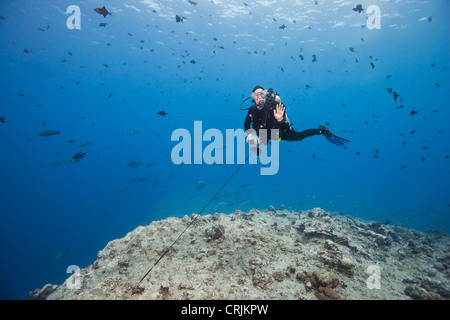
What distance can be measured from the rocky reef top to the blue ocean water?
6.67 meters

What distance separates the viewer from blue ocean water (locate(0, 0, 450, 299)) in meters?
25.0

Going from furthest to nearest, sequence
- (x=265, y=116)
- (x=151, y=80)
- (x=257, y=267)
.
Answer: (x=151, y=80), (x=265, y=116), (x=257, y=267)

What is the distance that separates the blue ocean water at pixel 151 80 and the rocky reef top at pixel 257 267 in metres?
6.67

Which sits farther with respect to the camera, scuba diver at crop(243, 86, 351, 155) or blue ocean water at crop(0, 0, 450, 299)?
blue ocean water at crop(0, 0, 450, 299)

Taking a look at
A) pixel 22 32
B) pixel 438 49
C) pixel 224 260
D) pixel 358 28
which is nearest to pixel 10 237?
pixel 22 32

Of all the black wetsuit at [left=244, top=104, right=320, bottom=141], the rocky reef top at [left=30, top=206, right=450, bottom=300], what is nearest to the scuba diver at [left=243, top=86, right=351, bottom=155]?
the black wetsuit at [left=244, top=104, right=320, bottom=141]

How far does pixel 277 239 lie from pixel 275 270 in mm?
1546

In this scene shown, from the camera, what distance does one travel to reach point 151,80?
5316 centimetres

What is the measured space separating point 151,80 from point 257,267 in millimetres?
59057

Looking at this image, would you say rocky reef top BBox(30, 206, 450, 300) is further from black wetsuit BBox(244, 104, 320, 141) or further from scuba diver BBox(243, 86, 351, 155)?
black wetsuit BBox(244, 104, 320, 141)

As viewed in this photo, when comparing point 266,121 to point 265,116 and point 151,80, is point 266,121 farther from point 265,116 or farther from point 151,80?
point 151,80

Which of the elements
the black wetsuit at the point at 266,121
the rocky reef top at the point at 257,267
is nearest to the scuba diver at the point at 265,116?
the black wetsuit at the point at 266,121

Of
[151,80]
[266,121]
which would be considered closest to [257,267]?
[266,121]

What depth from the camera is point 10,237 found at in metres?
44.2
